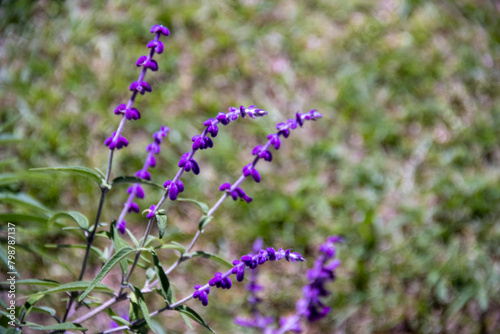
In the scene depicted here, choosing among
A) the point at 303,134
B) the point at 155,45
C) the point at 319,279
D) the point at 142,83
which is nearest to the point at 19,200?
the point at 142,83

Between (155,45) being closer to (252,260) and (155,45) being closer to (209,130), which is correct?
(209,130)

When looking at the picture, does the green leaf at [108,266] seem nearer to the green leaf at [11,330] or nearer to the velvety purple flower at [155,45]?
the green leaf at [11,330]

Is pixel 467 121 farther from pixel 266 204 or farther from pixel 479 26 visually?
pixel 266 204

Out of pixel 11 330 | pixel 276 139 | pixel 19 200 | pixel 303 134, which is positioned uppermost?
pixel 303 134

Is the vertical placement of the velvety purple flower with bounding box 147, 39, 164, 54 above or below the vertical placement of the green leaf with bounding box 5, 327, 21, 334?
above

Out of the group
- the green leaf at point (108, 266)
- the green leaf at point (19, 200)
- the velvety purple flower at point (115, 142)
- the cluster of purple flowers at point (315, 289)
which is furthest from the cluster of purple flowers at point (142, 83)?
the cluster of purple flowers at point (315, 289)

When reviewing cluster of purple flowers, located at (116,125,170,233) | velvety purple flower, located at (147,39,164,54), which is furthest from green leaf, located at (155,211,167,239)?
velvety purple flower, located at (147,39,164,54)

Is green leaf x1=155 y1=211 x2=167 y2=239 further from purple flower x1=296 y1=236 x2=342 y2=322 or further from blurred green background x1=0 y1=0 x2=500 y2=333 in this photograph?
blurred green background x1=0 y1=0 x2=500 y2=333
